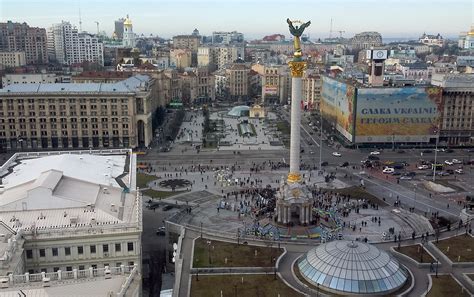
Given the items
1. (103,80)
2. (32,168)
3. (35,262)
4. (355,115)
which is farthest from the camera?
(103,80)

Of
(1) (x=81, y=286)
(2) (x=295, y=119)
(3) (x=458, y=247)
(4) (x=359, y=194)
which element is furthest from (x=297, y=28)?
(1) (x=81, y=286)

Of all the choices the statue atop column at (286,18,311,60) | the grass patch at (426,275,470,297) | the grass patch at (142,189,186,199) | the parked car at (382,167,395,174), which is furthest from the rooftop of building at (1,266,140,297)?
the parked car at (382,167,395,174)

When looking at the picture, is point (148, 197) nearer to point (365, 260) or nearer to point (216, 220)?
point (216, 220)

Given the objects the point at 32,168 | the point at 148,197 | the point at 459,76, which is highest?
the point at 459,76

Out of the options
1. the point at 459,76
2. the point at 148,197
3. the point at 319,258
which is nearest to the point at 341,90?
the point at 459,76

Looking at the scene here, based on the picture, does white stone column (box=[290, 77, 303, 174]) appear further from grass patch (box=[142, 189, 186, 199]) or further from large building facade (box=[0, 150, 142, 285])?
grass patch (box=[142, 189, 186, 199])

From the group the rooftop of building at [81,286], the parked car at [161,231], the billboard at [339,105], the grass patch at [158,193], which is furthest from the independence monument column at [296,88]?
the billboard at [339,105]

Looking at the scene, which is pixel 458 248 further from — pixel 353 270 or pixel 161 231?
pixel 161 231
